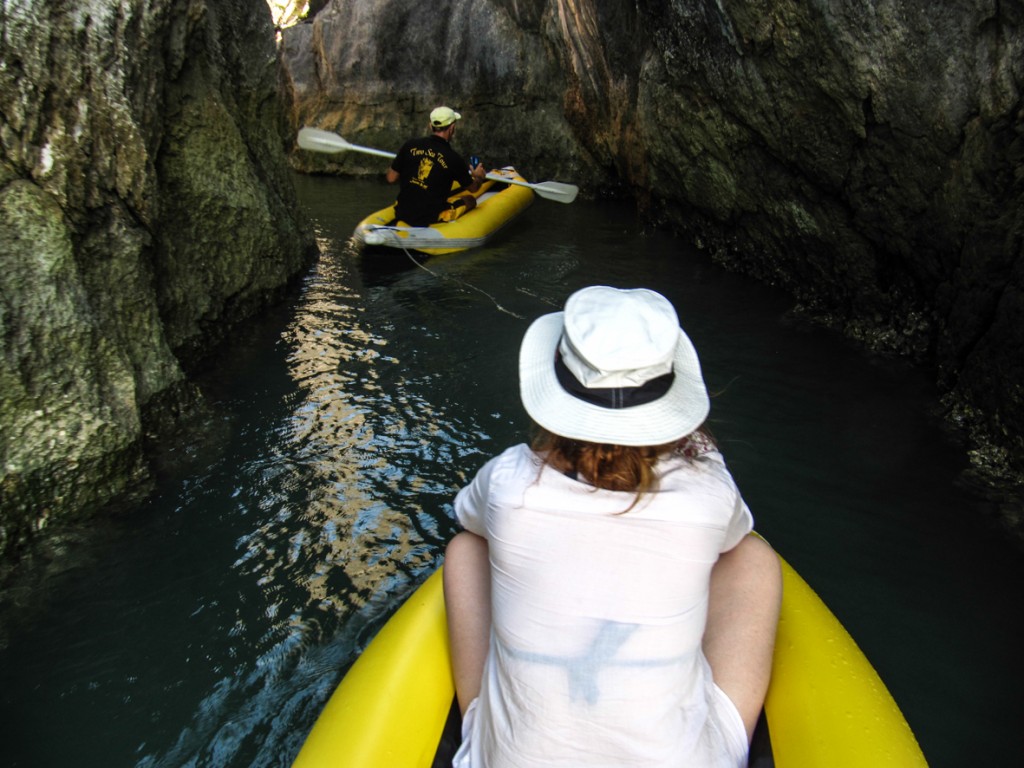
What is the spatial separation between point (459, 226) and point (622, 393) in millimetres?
5648

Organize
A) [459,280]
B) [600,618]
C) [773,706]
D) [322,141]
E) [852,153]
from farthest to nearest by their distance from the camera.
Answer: [322,141]
[459,280]
[852,153]
[773,706]
[600,618]

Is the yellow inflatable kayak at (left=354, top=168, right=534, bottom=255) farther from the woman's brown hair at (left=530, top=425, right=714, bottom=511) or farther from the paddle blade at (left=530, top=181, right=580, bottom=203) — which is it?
the woman's brown hair at (left=530, top=425, right=714, bottom=511)

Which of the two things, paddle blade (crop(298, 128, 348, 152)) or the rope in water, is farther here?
paddle blade (crop(298, 128, 348, 152))

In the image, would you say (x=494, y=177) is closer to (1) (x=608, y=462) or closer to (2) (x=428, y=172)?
(2) (x=428, y=172)

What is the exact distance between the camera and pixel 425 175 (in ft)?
21.7

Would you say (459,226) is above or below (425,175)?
below

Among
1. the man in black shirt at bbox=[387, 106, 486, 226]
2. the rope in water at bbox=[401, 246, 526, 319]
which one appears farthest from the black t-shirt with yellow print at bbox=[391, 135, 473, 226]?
the rope in water at bbox=[401, 246, 526, 319]

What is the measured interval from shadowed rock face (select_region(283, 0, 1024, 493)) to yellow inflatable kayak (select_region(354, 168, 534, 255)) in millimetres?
1261

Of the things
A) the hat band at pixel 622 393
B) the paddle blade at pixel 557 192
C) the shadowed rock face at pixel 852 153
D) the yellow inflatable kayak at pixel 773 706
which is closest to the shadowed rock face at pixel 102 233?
the yellow inflatable kayak at pixel 773 706

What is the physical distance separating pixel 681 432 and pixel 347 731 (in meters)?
0.92

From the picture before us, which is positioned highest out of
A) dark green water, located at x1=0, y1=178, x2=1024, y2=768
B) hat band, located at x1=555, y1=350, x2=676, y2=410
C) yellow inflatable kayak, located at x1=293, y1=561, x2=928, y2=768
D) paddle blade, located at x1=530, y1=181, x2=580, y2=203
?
hat band, located at x1=555, y1=350, x2=676, y2=410

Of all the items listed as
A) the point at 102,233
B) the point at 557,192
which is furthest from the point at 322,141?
the point at 102,233

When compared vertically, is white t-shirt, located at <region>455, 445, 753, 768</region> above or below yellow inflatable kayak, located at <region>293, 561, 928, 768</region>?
Answer: above

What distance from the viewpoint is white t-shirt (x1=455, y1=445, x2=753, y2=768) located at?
1.23 m
